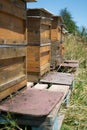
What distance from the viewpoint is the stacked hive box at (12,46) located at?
3.16 metres

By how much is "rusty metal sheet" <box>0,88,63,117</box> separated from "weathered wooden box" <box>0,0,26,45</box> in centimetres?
75

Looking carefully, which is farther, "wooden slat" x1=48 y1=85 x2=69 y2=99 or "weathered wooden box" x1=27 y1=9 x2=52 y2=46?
"weathered wooden box" x1=27 y1=9 x2=52 y2=46

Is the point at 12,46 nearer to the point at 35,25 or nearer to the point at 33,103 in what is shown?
the point at 33,103

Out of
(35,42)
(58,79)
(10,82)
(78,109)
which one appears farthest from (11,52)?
(58,79)

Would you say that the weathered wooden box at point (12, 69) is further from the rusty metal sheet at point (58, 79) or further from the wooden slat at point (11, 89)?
the rusty metal sheet at point (58, 79)

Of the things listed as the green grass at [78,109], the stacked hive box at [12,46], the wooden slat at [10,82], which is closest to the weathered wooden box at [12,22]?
the stacked hive box at [12,46]

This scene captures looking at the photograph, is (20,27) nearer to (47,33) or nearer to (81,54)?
(47,33)

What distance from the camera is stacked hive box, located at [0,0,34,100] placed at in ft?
10.4

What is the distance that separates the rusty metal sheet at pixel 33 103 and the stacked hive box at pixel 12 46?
0.44ft

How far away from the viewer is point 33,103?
3273 millimetres

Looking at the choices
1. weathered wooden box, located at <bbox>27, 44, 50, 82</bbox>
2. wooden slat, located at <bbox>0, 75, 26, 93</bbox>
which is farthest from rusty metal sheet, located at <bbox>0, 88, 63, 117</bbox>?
weathered wooden box, located at <bbox>27, 44, 50, 82</bbox>

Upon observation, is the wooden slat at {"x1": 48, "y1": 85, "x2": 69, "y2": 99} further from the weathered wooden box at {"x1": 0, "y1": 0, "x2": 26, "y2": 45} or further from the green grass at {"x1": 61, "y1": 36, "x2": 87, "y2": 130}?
the weathered wooden box at {"x1": 0, "y1": 0, "x2": 26, "y2": 45}

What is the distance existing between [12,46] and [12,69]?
1.04 feet

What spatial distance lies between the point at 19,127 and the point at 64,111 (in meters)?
0.89
